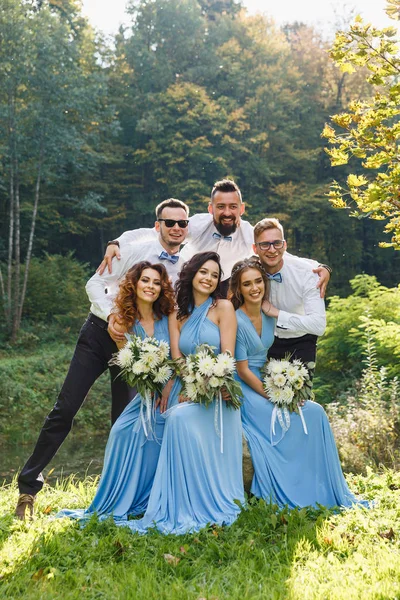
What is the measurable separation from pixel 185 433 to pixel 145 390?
1.65 ft

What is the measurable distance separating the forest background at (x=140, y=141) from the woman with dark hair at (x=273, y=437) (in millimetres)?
11931

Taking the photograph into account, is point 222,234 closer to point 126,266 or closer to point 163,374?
point 126,266

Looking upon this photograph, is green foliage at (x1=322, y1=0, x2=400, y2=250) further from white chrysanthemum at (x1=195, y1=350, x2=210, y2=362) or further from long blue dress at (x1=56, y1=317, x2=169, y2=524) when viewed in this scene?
long blue dress at (x1=56, y1=317, x2=169, y2=524)

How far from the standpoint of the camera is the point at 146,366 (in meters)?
5.15

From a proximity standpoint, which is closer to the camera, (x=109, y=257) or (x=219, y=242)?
(x=109, y=257)

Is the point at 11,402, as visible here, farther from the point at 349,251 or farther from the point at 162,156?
the point at 349,251

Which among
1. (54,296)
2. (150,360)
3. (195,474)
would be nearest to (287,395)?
(195,474)

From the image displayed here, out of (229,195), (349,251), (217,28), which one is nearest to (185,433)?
(229,195)

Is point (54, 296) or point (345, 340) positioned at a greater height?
point (345, 340)

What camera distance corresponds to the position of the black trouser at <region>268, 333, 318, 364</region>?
19.1 ft

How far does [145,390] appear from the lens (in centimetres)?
527

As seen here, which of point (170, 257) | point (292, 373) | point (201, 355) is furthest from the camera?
point (170, 257)

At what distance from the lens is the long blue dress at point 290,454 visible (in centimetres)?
534

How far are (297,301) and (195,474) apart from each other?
1768mm
